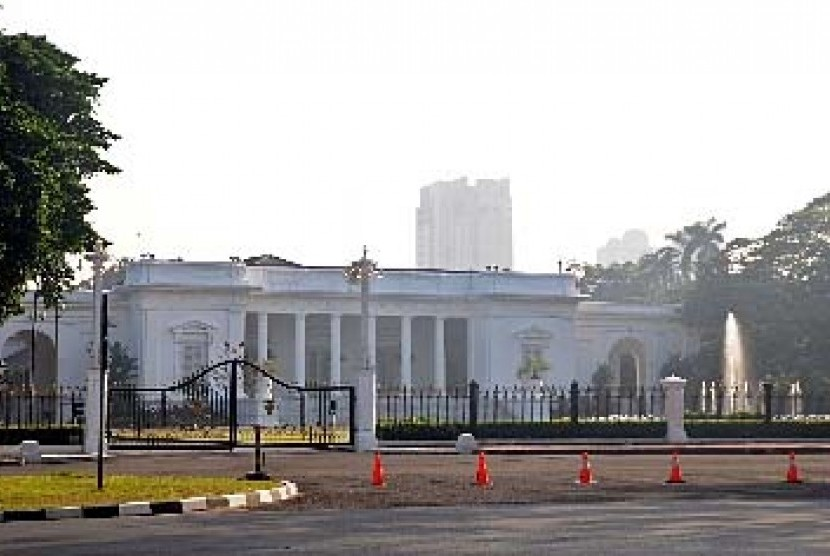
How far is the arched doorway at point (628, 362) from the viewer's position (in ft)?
303

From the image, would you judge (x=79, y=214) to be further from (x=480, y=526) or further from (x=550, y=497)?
(x=480, y=526)

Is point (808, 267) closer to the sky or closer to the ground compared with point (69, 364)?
closer to the sky

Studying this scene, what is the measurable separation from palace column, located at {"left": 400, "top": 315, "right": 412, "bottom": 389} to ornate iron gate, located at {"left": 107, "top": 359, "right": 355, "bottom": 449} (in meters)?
9.01

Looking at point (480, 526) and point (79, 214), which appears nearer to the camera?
point (480, 526)

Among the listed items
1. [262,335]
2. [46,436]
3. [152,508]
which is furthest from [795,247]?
[152,508]

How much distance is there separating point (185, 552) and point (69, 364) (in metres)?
68.2

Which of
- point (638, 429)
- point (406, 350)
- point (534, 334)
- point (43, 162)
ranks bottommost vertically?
point (638, 429)

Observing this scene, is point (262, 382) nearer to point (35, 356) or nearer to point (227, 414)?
point (35, 356)

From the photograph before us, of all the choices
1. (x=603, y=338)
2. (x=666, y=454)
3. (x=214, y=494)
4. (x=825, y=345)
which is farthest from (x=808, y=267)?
(x=214, y=494)

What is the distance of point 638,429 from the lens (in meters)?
46.6

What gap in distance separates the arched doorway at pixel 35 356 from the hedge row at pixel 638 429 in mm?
38819

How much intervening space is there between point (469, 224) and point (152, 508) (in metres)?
169

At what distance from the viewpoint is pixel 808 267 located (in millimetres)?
80500

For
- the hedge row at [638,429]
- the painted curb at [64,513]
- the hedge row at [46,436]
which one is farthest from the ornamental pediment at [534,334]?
the painted curb at [64,513]
